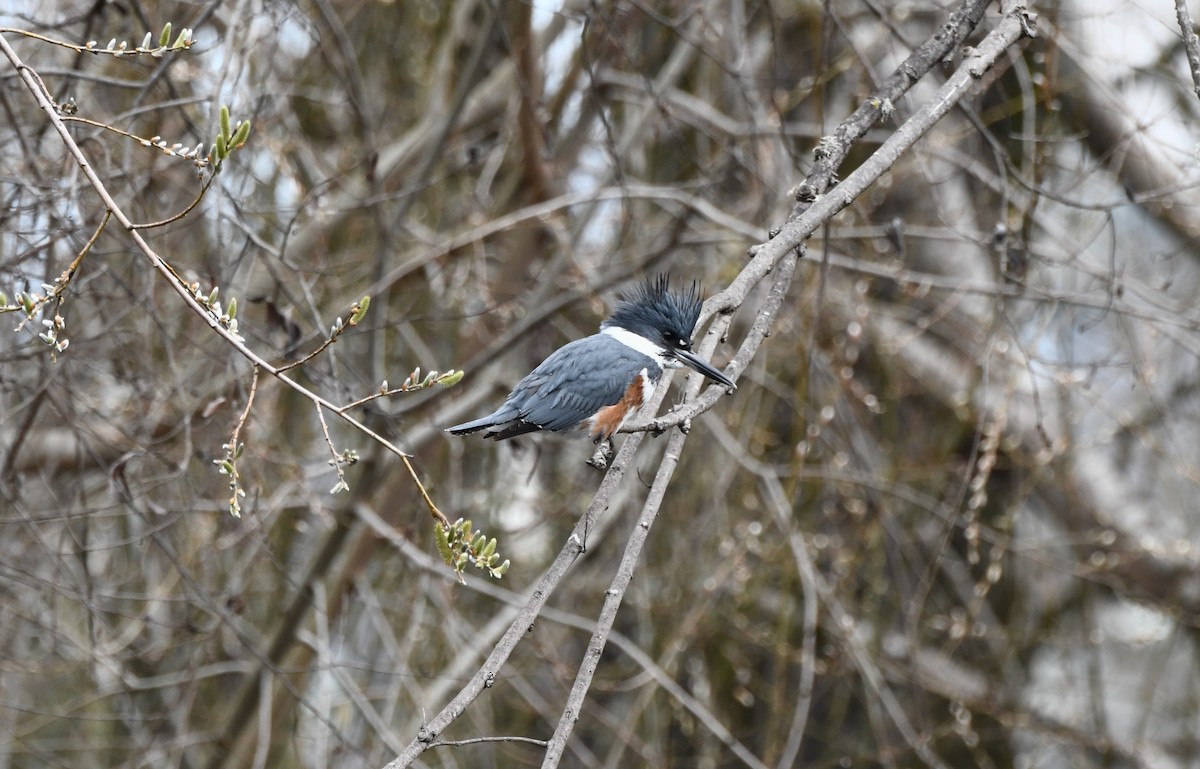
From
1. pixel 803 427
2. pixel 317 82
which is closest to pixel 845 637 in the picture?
pixel 803 427

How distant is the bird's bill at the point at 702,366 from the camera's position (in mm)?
2219

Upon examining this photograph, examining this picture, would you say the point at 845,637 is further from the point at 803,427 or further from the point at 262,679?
the point at 262,679

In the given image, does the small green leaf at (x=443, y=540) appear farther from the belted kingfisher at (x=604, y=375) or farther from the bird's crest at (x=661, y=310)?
the bird's crest at (x=661, y=310)

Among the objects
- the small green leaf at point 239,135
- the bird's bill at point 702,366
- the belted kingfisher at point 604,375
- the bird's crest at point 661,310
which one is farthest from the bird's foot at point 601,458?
the small green leaf at point 239,135

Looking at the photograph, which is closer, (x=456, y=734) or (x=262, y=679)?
(x=262, y=679)

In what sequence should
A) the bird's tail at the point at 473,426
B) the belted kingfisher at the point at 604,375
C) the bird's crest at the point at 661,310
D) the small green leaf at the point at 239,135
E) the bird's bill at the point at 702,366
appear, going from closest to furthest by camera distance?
the small green leaf at the point at 239,135 < the bird's bill at the point at 702,366 < the bird's tail at the point at 473,426 < the belted kingfisher at the point at 604,375 < the bird's crest at the point at 661,310

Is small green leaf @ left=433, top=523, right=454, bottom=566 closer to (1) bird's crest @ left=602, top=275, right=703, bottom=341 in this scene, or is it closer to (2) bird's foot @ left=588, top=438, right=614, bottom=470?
(2) bird's foot @ left=588, top=438, right=614, bottom=470

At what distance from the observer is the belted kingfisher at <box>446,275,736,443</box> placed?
110 inches

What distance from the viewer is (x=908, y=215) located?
619 cm

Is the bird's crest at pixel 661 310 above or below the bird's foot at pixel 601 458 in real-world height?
above

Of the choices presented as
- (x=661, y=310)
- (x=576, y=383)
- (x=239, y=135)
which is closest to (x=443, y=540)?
(x=239, y=135)

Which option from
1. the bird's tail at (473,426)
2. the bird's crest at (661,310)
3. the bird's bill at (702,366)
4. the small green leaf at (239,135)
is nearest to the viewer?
the small green leaf at (239,135)

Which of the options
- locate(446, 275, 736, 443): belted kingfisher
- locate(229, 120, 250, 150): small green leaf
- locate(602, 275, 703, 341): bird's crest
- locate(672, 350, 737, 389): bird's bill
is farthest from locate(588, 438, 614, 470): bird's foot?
locate(229, 120, 250, 150): small green leaf

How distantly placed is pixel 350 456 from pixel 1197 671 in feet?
20.3
